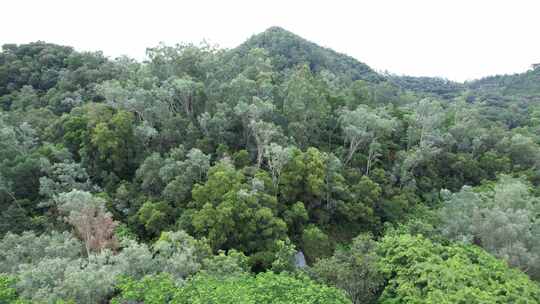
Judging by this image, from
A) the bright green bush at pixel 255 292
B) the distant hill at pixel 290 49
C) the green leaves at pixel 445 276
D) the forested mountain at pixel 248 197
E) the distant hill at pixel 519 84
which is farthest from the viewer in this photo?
the distant hill at pixel 519 84

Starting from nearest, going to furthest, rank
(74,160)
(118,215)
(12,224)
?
(12,224), (118,215), (74,160)

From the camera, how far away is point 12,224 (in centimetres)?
2384

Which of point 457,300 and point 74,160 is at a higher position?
point 74,160

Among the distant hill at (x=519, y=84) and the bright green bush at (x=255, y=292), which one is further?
the distant hill at (x=519, y=84)

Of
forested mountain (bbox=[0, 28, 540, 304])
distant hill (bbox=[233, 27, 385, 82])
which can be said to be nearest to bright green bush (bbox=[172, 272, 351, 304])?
forested mountain (bbox=[0, 28, 540, 304])

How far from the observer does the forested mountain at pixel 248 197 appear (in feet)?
54.5

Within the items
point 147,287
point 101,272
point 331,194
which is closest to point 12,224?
point 101,272

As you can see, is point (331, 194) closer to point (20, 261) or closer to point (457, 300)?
point (457, 300)

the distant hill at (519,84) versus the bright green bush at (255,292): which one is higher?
the distant hill at (519,84)

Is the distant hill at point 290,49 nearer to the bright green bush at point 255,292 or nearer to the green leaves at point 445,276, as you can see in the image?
the green leaves at point 445,276

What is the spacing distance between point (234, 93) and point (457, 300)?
21716 mm

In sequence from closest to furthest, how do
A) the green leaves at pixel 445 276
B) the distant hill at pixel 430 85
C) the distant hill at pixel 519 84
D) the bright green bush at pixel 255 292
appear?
the bright green bush at pixel 255 292 → the green leaves at pixel 445 276 → the distant hill at pixel 519 84 → the distant hill at pixel 430 85

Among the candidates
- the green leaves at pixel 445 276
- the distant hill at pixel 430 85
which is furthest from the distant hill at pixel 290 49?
the green leaves at pixel 445 276

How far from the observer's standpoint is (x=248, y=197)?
73.5 feet
